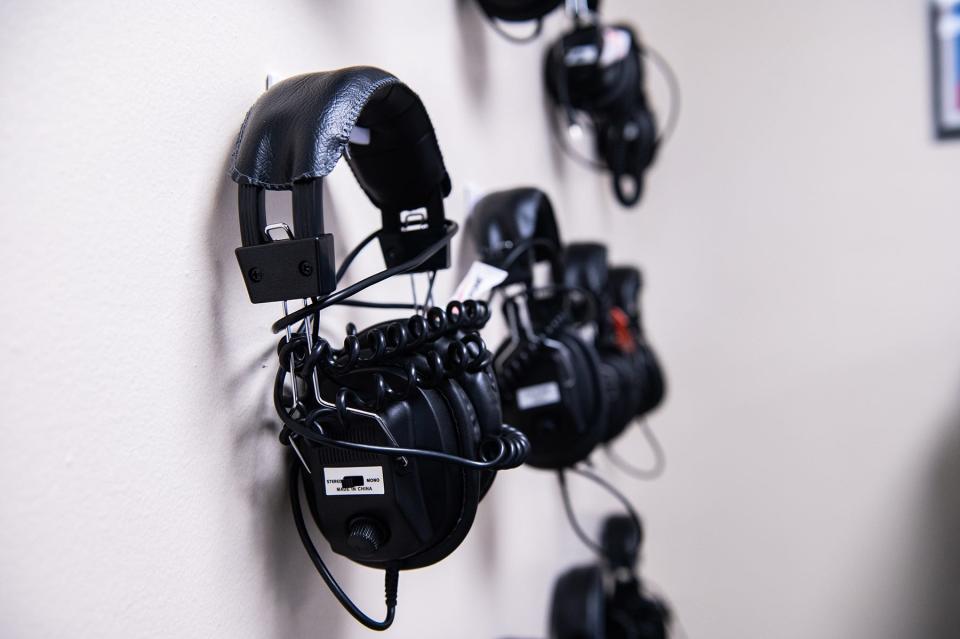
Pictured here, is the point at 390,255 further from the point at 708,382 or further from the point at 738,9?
the point at 738,9

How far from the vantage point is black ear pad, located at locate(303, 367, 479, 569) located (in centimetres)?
44

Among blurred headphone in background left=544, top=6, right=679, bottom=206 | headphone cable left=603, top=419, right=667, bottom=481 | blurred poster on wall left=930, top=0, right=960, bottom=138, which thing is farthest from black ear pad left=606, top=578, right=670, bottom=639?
blurred poster on wall left=930, top=0, right=960, bottom=138

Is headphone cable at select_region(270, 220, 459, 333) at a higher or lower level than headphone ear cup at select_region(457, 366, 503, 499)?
higher

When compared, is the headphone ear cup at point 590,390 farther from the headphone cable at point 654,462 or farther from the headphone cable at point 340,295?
the headphone cable at point 654,462

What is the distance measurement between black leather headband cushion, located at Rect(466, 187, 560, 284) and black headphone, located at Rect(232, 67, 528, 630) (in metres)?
0.25

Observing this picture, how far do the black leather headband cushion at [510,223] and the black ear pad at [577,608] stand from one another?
62 centimetres

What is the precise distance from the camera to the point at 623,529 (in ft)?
4.63

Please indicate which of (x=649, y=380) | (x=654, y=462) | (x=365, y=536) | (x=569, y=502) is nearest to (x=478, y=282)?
(x=365, y=536)

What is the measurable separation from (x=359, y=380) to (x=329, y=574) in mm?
130

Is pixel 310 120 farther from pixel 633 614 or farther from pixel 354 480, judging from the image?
pixel 633 614

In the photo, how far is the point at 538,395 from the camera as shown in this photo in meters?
0.73

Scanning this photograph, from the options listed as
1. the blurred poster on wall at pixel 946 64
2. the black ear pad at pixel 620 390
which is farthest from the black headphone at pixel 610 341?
the blurred poster on wall at pixel 946 64

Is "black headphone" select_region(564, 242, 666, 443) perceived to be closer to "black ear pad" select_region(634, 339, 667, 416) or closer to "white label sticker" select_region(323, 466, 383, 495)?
"black ear pad" select_region(634, 339, 667, 416)

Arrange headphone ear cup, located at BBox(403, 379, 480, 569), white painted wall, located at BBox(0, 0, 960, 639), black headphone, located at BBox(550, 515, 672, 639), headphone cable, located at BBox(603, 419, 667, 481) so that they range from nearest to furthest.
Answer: white painted wall, located at BBox(0, 0, 960, 639)
headphone ear cup, located at BBox(403, 379, 480, 569)
black headphone, located at BBox(550, 515, 672, 639)
headphone cable, located at BBox(603, 419, 667, 481)
